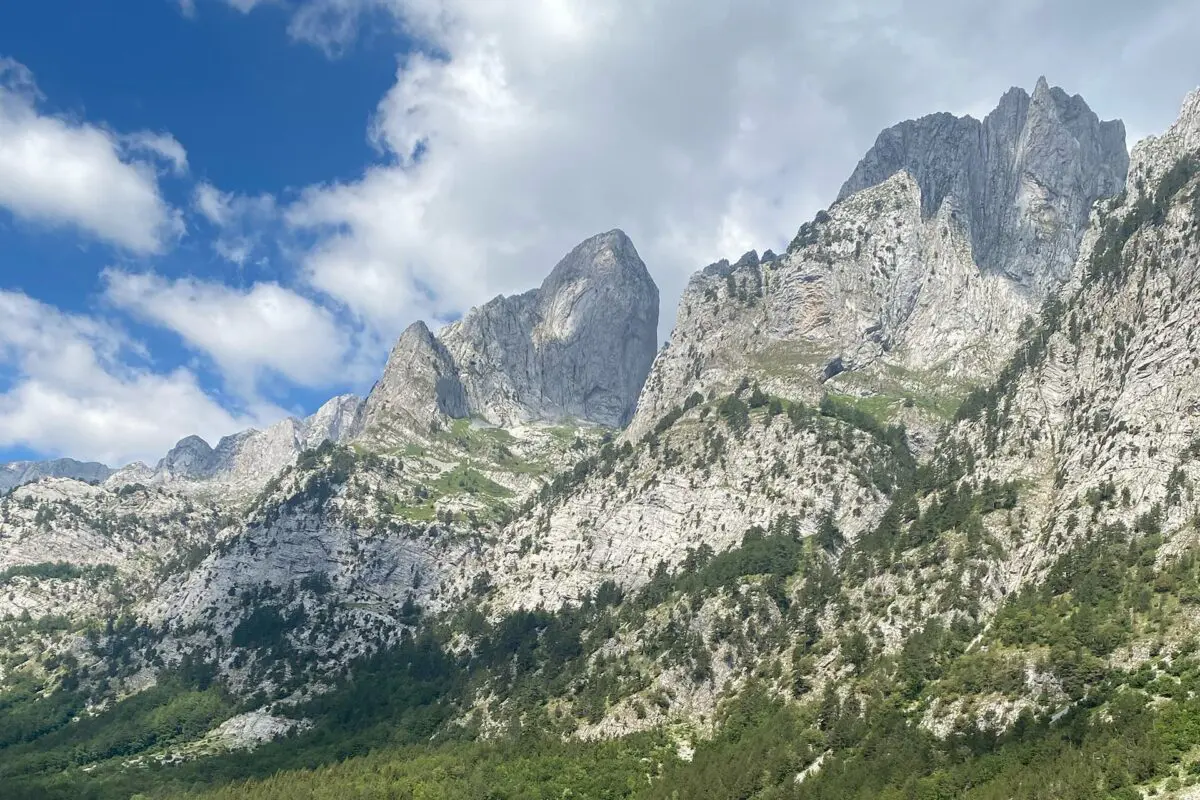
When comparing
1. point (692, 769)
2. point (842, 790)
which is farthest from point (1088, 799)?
point (692, 769)

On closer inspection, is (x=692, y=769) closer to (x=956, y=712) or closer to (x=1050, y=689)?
(x=956, y=712)

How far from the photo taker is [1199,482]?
19700cm

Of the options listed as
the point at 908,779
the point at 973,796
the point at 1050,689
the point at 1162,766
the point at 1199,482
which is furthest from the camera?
the point at 1199,482

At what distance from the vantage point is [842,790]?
543 ft

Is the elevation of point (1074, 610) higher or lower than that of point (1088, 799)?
higher

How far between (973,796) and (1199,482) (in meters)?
95.4

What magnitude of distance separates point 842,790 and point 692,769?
41.5 metres

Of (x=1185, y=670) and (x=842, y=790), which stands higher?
(x=1185, y=670)

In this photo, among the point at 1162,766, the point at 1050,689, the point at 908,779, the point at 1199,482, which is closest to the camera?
the point at 1162,766

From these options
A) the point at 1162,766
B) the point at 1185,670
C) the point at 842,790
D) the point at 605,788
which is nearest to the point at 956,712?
the point at 842,790

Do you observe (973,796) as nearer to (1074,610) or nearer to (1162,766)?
(1162,766)

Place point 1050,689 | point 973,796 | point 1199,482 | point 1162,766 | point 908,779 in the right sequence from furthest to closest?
point 1199,482 → point 1050,689 → point 908,779 → point 973,796 → point 1162,766

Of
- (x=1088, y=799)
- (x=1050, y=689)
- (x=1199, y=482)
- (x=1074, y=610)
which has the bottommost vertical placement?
(x=1088, y=799)

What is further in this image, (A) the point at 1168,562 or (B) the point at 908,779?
(A) the point at 1168,562
